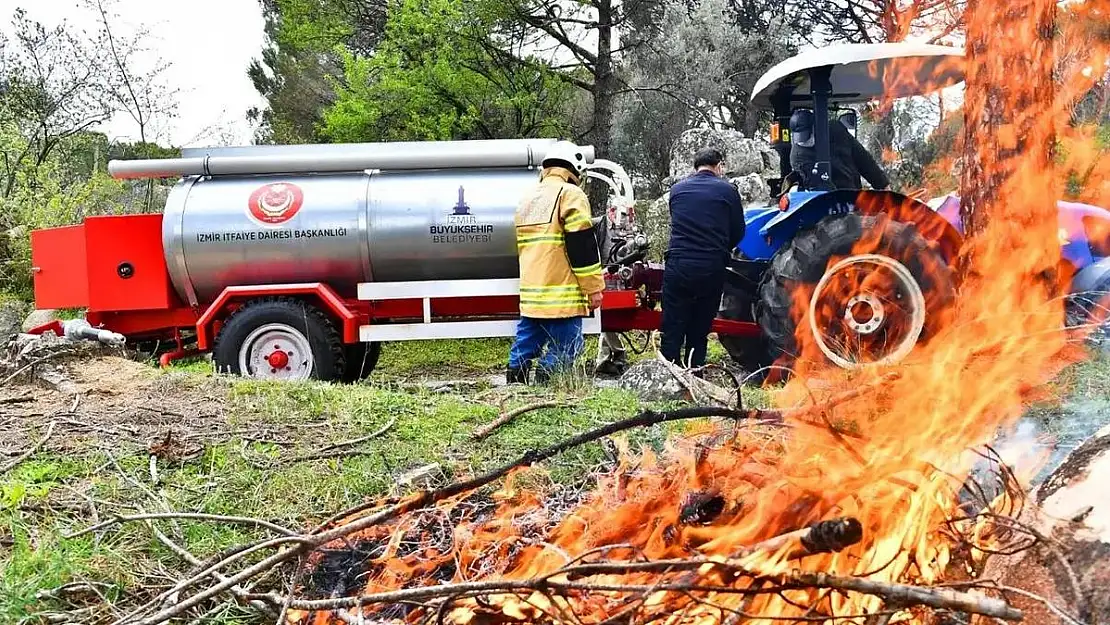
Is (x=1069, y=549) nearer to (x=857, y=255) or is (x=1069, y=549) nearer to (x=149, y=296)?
(x=857, y=255)

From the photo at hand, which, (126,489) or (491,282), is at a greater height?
(491,282)

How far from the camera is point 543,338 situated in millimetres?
6422

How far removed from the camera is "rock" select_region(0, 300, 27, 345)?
400 inches

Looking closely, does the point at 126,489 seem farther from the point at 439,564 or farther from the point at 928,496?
the point at 928,496

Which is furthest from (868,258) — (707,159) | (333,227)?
(333,227)

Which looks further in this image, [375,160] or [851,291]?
[375,160]

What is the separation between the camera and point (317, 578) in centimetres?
304

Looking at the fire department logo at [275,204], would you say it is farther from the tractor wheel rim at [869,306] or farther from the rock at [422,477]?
the tractor wheel rim at [869,306]

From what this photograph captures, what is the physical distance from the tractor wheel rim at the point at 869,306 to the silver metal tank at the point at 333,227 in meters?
2.57

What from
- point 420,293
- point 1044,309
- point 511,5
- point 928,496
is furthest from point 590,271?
point 511,5

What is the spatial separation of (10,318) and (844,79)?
32.7ft

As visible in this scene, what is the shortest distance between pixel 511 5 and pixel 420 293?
24.0 feet

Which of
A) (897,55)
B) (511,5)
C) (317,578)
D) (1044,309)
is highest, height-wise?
(511,5)

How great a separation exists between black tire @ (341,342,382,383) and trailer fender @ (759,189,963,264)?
3609 millimetres
